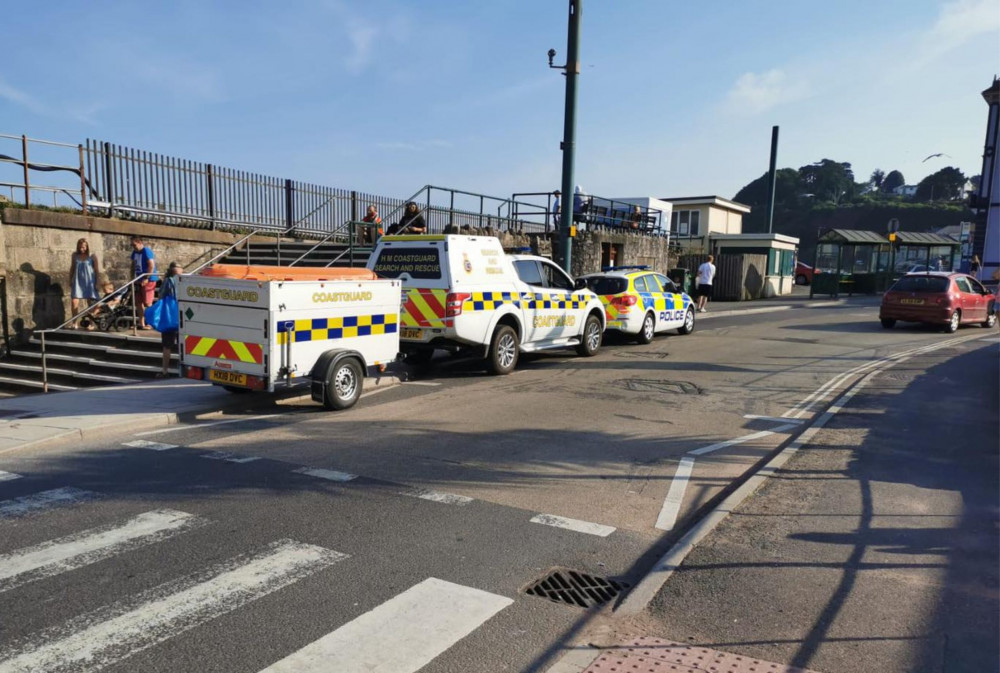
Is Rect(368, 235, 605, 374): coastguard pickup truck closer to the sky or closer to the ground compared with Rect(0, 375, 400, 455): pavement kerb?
closer to the sky

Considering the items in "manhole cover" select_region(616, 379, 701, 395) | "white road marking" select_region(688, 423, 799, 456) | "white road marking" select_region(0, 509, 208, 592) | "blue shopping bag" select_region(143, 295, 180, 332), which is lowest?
"white road marking" select_region(0, 509, 208, 592)

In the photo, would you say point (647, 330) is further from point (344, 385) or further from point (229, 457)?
point (229, 457)

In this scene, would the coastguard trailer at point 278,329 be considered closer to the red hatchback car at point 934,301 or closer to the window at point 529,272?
the window at point 529,272

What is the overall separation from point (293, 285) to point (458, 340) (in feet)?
10.8

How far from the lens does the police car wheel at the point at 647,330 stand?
15992mm

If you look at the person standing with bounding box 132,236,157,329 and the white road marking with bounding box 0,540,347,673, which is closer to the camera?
the white road marking with bounding box 0,540,347,673

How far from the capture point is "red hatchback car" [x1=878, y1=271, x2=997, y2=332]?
748 inches

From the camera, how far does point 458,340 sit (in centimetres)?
1110

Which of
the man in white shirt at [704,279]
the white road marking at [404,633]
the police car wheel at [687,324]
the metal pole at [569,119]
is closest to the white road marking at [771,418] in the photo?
the white road marking at [404,633]

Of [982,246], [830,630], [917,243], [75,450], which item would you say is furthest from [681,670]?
[917,243]

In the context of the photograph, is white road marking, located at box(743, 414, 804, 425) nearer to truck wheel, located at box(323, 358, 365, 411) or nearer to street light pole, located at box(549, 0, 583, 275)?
truck wheel, located at box(323, 358, 365, 411)

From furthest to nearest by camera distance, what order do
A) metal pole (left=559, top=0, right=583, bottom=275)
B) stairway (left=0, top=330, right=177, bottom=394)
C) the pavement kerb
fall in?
metal pole (left=559, top=0, right=583, bottom=275) < stairway (left=0, top=330, right=177, bottom=394) < the pavement kerb

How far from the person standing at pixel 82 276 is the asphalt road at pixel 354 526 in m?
7.44

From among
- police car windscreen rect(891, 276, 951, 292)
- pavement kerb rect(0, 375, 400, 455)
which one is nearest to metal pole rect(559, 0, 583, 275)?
pavement kerb rect(0, 375, 400, 455)
